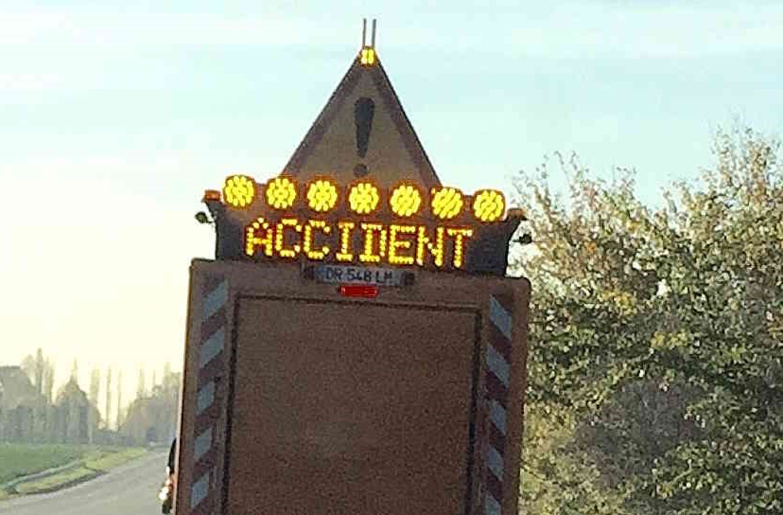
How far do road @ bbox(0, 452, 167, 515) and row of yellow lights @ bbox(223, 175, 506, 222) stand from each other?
1634cm

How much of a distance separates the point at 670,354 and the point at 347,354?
6.21 meters

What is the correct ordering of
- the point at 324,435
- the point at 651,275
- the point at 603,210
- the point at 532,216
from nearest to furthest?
Answer: 1. the point at 324,435
2. the point at 651,275
3. the point at 603,210
4. the point at 532,216

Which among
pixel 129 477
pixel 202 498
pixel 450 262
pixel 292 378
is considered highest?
pixel 450 262

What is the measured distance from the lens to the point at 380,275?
7.69 m

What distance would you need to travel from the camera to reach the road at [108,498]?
82.0 ft

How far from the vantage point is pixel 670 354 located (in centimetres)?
1343

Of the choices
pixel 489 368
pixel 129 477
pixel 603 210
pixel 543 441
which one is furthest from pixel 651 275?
pixel 129 477

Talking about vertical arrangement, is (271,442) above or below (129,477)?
above

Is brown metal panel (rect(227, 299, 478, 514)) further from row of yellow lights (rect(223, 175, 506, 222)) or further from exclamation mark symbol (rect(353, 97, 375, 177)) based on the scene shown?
exclamation mark symbol (rect(353, 97, 375, 177))

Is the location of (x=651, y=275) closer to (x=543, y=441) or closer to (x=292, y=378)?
(x=543, y=441)

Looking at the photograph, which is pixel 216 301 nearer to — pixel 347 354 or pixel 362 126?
pixel 347 354

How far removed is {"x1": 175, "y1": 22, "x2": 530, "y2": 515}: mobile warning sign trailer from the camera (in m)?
7.64

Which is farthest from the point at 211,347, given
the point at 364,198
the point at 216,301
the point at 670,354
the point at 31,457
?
the point at 31,457

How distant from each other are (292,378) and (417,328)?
571 mm
